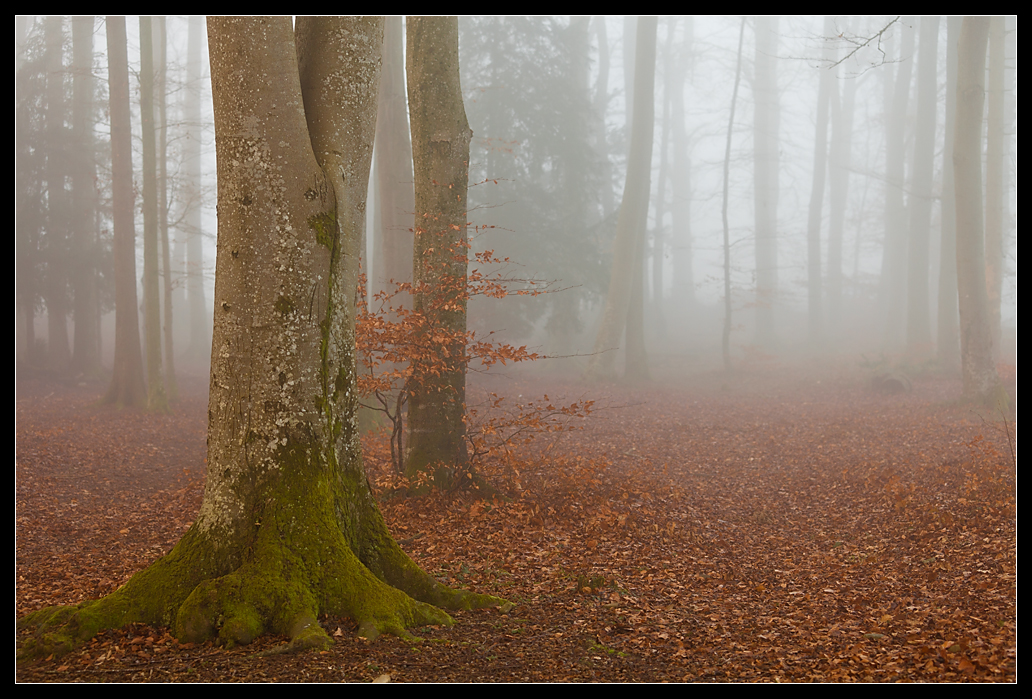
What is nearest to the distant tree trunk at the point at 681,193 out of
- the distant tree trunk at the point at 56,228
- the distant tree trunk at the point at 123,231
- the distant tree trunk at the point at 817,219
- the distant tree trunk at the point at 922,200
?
the distant tree trunk at the point at 817,219

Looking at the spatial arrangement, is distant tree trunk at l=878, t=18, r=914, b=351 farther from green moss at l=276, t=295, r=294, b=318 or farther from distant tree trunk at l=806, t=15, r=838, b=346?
green moss at l=276, t=295, r=294, b=318

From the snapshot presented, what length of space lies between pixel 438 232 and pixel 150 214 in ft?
32.9

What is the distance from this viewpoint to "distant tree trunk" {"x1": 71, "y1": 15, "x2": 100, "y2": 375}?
62.1 feet

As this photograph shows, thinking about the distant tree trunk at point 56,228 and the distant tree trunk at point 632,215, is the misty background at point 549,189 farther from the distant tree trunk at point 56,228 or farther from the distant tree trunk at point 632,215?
the distant tree trunk at point 632,215

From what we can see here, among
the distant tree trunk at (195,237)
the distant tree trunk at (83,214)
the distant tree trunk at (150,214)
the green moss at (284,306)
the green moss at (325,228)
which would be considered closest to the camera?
the green moss at (284,306)

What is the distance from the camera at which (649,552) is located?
6758 mm

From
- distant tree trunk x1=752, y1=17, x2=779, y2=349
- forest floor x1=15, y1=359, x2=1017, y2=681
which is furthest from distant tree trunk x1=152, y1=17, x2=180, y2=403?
distant tree trunk x1=752, y1=17, x2=779, y2=349

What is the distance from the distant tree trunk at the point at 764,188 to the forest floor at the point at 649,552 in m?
17.4

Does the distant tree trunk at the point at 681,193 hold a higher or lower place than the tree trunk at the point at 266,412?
higher

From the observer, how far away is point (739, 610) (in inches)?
210

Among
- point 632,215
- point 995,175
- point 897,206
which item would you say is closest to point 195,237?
point 632,215

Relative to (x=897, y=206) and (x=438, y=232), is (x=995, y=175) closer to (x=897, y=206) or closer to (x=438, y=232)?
(x=897, y=206)

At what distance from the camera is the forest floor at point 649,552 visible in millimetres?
4234

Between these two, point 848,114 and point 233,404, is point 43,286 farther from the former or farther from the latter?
point 848,114
